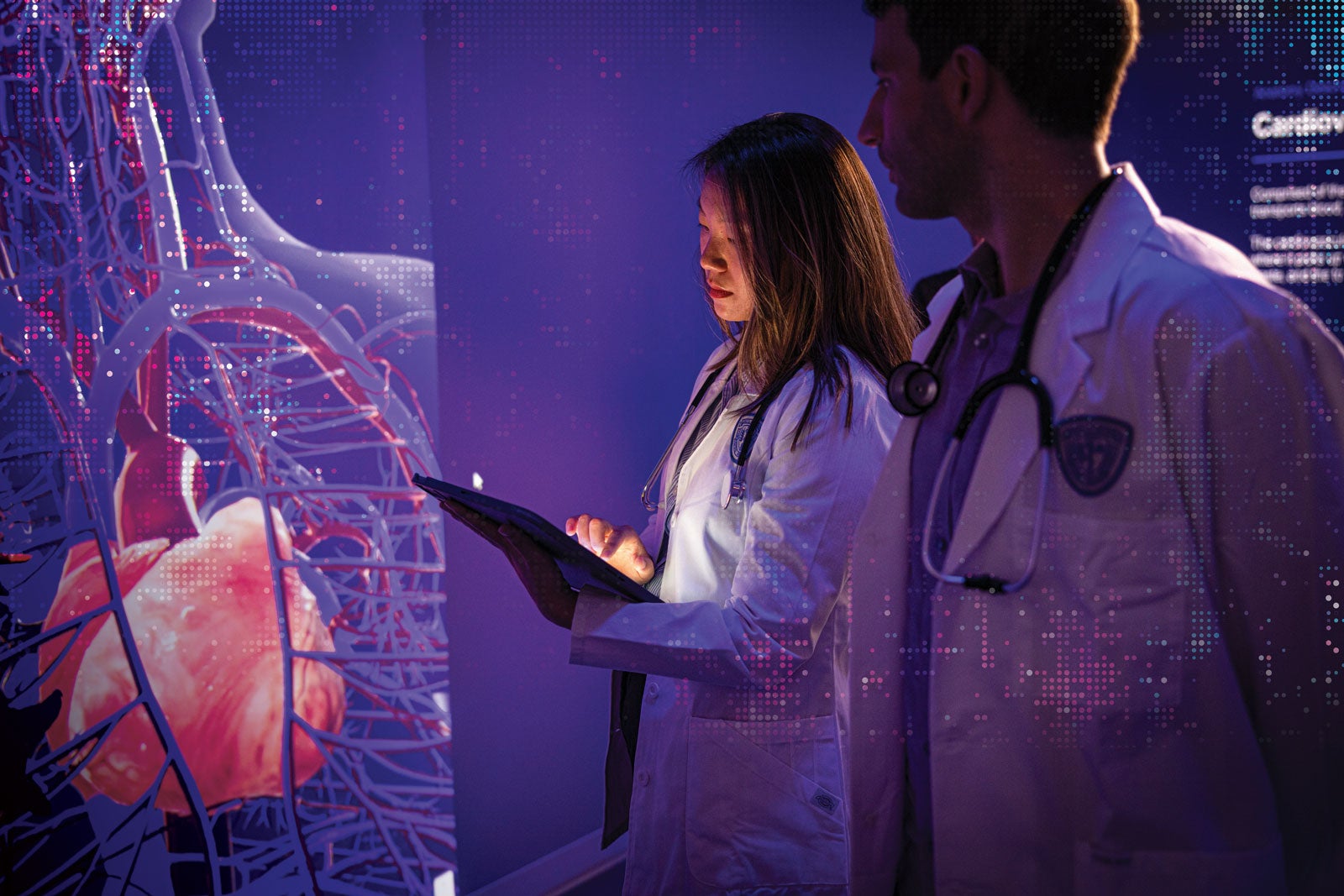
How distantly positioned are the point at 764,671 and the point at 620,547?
49 centimetres

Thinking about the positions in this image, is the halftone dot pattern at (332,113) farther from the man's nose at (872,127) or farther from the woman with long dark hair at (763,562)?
the man's nose at (872,127)

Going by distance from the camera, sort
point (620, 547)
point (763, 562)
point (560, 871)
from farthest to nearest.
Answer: point (560, 871) → point (620, 547) → point (763, 562)

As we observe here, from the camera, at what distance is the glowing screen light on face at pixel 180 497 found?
209 cm

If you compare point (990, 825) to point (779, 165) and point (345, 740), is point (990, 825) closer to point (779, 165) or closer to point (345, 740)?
point (779, 165)

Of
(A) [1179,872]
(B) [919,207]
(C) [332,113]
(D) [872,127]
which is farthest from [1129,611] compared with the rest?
(C) [332,113]

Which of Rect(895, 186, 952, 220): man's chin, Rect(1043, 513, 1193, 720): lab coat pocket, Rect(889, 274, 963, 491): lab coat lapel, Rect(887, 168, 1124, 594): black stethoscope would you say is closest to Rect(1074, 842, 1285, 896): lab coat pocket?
Rect(1043, 513, 1193, 720): lab coat pocket

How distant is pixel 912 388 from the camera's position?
3.96ft

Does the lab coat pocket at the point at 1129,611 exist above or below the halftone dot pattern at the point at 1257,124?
below

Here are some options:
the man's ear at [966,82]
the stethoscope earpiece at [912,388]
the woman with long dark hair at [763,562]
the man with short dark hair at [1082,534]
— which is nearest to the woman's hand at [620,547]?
the woman with long dark hair at [763,562]

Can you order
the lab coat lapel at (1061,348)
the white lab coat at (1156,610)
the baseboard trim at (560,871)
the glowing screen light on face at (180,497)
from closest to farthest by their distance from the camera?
1. the white lab coat at (1156,610)
2. the lab coat lapel at (1061,348)
3. the glowing screen light on face at (180,497)
4. the baseboard trim at (560,871)

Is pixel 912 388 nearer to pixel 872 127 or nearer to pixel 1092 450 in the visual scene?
pixel 1092 450

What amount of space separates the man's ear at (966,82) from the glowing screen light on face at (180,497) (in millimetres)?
1447

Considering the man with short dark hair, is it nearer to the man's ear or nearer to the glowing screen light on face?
the man's ear

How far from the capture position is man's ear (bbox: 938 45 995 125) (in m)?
1.09
